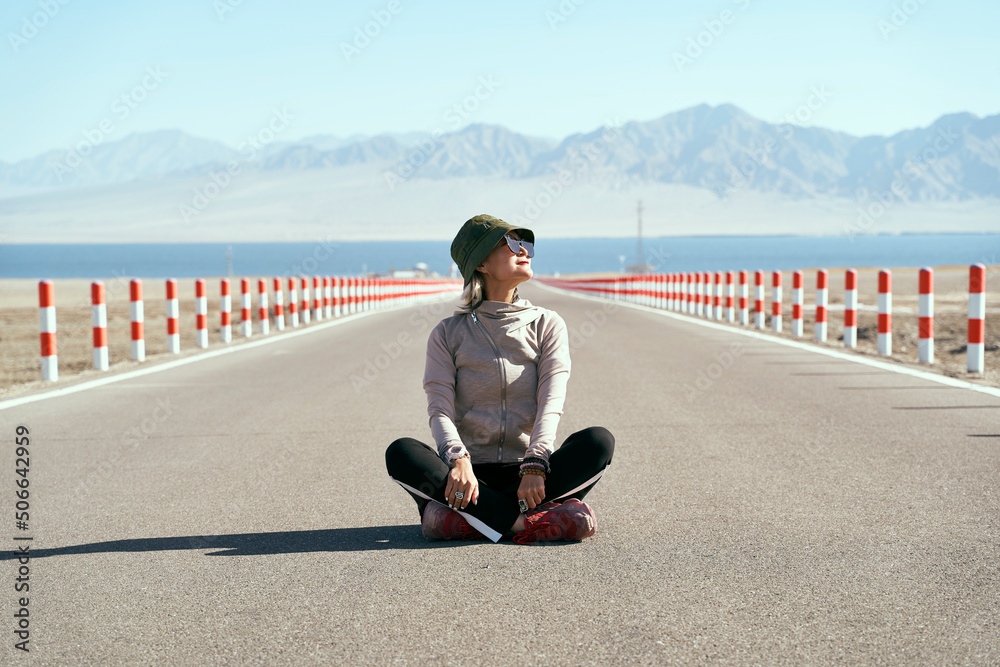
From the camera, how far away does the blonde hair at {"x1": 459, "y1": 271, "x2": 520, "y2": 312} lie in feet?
15.3

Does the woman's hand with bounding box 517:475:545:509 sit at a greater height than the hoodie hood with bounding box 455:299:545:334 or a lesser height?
lesser

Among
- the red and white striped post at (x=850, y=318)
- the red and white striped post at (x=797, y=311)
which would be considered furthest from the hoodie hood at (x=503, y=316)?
the red and white striped post at (x=797, y=311)

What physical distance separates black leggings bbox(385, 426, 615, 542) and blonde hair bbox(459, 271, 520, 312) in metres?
0.65

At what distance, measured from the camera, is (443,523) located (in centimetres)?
459

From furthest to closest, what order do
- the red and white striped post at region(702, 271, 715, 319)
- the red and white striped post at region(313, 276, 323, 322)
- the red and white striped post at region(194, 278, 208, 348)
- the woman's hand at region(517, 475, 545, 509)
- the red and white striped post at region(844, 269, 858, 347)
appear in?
the red and white striped post at region(313, 276, 323, 322) < the red and white striped post at region(702, 271, 715, 319) < the red and white striped post at region(194, 278, 208, 348) < the red and white striped post at region(844, 269, 858, 347) < the woman's hand at region(517, 475, 545, 509)

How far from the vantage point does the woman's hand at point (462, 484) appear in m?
4.34

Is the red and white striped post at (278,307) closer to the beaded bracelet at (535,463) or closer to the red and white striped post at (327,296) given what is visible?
the red and white striped post at (327,296)

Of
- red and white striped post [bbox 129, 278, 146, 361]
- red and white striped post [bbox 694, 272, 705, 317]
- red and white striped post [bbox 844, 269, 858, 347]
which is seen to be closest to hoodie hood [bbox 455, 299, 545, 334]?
red and white striped post [bbox 129, 278, 146, 361]

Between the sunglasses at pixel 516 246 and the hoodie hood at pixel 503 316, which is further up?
the sunglasses at pixel 516 246

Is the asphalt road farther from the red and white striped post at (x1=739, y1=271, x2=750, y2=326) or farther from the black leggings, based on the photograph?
the red and white striped post at (x1=739, y1=271, x2=750, y2=326)

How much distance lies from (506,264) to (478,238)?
159mm

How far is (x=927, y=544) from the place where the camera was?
14.6 ft

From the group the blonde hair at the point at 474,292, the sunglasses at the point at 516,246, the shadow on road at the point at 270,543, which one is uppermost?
the sunglasses at the point at 516,246

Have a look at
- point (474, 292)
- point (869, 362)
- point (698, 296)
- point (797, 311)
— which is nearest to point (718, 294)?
point (698, 296)
